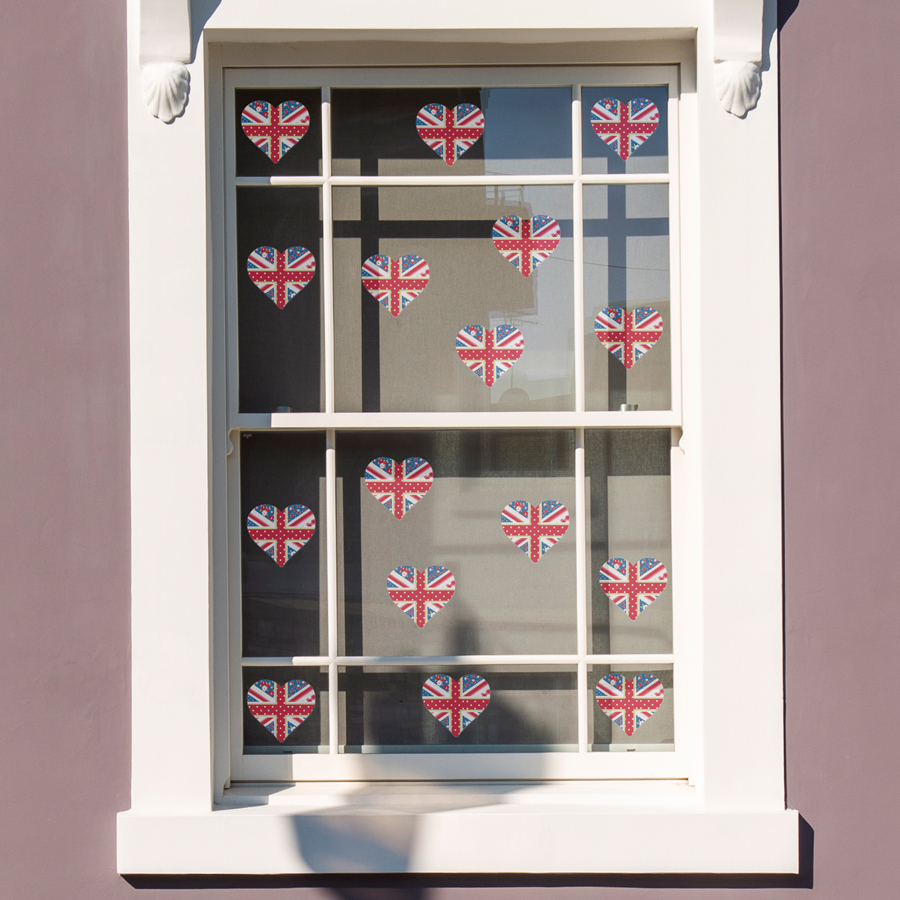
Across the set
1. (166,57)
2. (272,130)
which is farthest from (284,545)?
(166,57)

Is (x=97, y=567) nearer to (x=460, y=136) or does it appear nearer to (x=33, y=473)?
(x=33, y=473)

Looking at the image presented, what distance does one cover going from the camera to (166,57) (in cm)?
196

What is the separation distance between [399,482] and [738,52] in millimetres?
1378

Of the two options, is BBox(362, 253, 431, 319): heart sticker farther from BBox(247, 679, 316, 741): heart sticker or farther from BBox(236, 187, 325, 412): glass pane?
BBox(247, 679, 316, 741): heart sticker

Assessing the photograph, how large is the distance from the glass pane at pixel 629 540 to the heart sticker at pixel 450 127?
33.6 inches

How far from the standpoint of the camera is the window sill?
1.95 meters

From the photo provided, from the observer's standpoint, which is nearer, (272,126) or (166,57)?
(166,57)

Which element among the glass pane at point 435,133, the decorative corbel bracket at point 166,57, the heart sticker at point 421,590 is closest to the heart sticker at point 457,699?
the heart sticker at point 421,590

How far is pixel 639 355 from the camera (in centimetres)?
214

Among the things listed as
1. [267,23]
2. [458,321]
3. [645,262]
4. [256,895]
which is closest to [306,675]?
[256,895]

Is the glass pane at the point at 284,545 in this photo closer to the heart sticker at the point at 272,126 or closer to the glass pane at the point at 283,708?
the glass pane at the point at 283,708

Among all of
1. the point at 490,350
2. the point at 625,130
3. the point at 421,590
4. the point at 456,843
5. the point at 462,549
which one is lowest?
the point at 456,843

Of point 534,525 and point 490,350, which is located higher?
point 490,350

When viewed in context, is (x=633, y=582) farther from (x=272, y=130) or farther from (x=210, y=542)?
(x=272, y=130)
